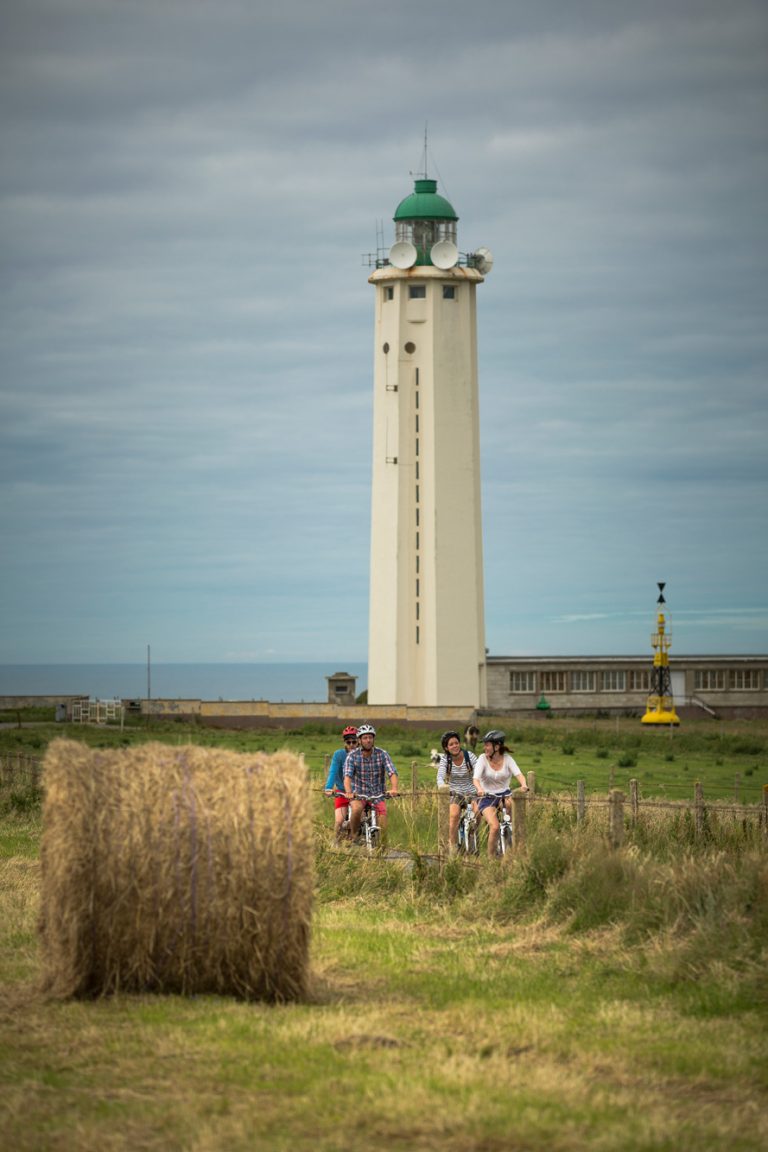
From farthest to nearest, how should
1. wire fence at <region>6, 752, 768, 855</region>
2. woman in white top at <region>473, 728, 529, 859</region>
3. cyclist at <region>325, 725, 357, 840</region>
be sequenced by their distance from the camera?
cyclist at <region>325, 725, 357, 840</region> < woman in white top at <region>473, 728, 529, 859</region> < wire fence at <region>6, 752, 768, 855</region>

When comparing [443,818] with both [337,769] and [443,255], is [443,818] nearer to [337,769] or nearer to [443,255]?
[337,769]

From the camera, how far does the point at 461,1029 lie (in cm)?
1072

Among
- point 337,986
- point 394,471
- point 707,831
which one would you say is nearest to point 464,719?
point 394,471

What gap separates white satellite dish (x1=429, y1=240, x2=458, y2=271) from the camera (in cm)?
6925

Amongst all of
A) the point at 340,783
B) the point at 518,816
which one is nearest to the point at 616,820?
the point at 518,816

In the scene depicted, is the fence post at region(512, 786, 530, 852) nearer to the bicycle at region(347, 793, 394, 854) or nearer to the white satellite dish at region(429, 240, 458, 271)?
the bicycle at region(347, 793, 394, 854)

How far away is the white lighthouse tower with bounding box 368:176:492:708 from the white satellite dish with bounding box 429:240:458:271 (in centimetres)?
4

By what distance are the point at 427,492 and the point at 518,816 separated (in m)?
52.1

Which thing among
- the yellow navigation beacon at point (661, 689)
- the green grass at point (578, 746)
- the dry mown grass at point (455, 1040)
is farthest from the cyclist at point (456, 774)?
the yellow navigation beacon at point (661, 689)

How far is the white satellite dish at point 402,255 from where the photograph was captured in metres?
69.4

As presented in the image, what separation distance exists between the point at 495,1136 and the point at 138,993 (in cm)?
382

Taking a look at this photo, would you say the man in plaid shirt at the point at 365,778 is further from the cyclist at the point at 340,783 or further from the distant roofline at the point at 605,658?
the distant roofline at the point at 605,658

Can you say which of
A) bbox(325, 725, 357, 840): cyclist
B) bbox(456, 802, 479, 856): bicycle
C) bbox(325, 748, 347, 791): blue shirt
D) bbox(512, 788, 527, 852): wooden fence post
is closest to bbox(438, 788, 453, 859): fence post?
bbox(456, 802, 479, 856): bicycle

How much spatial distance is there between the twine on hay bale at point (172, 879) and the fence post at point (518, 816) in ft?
18.4
